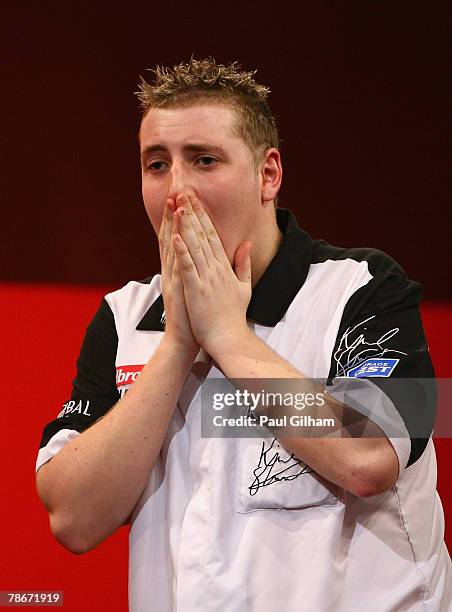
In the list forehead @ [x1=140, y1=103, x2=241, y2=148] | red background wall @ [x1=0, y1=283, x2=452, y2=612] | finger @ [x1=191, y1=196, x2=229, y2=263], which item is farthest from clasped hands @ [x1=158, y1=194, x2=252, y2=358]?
red background wall @ [x1=0, y1=283, x2=452, y2=612]

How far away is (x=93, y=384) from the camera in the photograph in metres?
1.58

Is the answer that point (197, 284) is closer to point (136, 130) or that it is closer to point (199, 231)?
point (199, 231)

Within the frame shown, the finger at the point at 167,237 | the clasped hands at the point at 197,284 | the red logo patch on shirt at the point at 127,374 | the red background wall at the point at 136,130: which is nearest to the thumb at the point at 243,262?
A: the clasped hands at the point at 197,284

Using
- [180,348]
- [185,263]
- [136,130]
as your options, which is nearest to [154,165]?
[185,263]

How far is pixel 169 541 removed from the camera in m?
1.42

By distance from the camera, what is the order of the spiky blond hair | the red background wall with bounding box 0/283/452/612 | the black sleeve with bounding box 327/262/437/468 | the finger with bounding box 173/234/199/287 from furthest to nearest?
the red background wall with bounding box 0/283/452/612 → the spiky blond hair → the finger with bounding box 173/234/199/287 → the black sleeve with bounding box 327/262/437/468

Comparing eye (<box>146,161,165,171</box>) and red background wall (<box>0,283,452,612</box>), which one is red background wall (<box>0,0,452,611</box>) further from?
eye (<box>146,161,165,171</box>)

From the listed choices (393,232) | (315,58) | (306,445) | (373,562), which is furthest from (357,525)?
(315,58)

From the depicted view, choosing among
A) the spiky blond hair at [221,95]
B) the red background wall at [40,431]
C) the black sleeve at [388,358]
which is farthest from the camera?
the red background wall at [40,431]

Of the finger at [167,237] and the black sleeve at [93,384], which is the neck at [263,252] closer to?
the finger at [167,237]

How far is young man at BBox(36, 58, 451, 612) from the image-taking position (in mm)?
1318

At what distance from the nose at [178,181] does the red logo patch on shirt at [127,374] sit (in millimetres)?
290

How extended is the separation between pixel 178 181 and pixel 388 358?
422 mm

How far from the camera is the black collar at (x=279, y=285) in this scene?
59.0 inches
